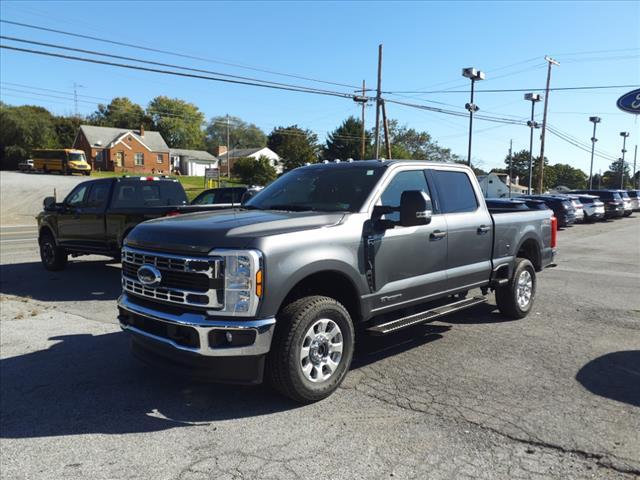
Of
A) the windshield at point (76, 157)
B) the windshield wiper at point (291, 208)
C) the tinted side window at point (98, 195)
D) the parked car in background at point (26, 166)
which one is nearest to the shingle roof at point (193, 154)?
the parked car in background at point (26, 166)

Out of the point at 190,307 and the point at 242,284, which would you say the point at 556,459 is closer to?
the point at 242,284

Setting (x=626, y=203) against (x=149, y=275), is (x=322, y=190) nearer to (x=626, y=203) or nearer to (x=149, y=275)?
(x=149, y=275)

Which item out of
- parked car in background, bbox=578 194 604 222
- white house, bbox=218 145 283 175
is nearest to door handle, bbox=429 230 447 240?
parked car in background, bbox=578 194 604 222

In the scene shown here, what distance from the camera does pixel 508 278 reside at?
262 inches

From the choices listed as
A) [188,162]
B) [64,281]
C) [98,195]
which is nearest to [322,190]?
[98,195]

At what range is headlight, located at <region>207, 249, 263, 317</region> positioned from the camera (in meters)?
3.72

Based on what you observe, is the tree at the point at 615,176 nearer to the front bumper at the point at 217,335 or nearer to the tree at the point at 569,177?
the tree at the point at 569,177

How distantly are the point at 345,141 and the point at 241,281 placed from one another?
2727 inches

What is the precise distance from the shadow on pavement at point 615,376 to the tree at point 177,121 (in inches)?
4296

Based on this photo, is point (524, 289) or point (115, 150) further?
point (115, 150)

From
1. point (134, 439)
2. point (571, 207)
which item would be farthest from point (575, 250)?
point (134, 439)

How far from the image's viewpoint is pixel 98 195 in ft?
33.9

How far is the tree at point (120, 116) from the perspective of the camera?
338ft

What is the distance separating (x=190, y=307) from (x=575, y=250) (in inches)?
578
